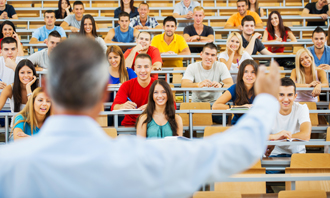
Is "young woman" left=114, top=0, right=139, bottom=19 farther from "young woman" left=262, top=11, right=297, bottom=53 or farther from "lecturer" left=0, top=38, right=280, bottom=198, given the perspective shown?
"lecturer" left=0, top=38, right=280, bottom=198

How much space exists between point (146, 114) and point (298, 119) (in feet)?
3.83

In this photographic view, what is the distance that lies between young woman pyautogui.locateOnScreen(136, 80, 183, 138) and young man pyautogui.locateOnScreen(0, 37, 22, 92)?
6.05 ft

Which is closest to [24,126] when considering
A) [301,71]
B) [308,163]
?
[308,163]

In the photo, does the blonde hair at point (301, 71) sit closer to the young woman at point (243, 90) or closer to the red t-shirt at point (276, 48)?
the young woman at point (243, 90)

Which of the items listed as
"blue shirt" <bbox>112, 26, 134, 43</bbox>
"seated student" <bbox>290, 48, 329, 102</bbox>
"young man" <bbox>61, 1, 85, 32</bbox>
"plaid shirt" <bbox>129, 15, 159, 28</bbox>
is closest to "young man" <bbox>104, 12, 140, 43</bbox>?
"blue shirt" <bbox>112, 26, 134, 43</bbox>

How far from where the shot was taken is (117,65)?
3.41 meters

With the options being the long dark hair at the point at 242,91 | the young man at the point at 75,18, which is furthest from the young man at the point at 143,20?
the long dark hair at the point at 242,91

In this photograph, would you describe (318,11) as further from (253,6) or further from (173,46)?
(173,46)

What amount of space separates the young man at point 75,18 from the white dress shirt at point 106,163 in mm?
4729

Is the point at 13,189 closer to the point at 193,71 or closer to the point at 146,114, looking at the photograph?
the point at 146,114

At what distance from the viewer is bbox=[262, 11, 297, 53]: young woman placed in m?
4.71

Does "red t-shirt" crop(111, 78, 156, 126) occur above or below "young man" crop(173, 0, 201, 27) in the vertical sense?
below

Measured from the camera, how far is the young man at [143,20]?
5.04 meters

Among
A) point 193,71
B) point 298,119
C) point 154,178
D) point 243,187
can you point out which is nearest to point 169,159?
point 154,178
